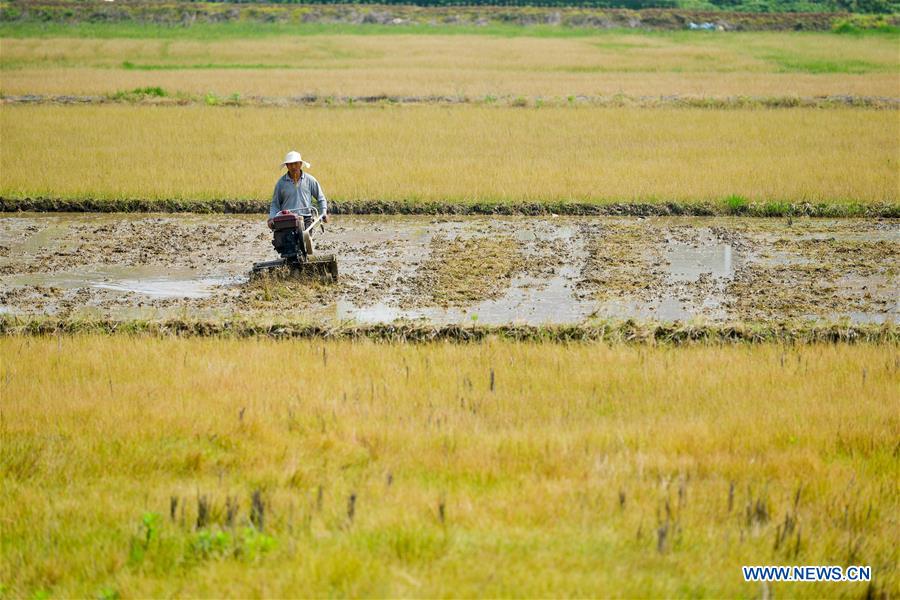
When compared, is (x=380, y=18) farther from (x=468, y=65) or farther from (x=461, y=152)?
(x=461, y=152)

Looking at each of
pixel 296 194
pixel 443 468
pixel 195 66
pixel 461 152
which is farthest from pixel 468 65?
pixel 443 468

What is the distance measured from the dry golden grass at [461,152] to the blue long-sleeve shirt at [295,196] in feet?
11.0

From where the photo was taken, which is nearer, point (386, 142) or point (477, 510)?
point (477, 510)

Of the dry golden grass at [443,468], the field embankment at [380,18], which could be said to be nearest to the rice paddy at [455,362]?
the dry golden grass at [443,468]

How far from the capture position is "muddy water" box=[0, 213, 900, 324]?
8.02 metres

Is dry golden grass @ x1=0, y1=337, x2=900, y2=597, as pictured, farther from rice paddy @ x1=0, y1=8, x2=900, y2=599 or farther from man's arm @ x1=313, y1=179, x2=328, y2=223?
man's arm @ x1=313, y1=179, x2=328, y2=223

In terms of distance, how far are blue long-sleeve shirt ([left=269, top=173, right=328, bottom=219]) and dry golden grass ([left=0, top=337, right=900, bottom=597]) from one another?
2128 millimetres

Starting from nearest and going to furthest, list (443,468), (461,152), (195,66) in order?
1. (443,468)
2. (461,152)
3. (195,66)

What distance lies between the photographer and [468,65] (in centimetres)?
3219

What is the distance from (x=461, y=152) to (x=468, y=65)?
17741mm

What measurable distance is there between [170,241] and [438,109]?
10592mm

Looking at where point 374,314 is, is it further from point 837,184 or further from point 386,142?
point 386,142

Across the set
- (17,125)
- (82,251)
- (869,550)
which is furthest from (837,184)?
(17,125)

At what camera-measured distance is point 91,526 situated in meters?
4.06
